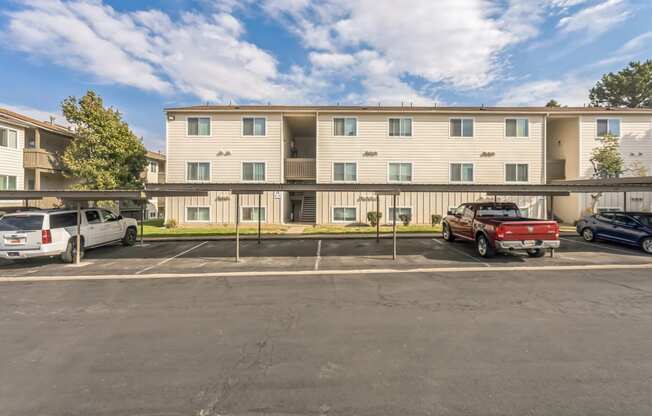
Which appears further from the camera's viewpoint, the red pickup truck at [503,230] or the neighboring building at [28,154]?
the neighboring building at [28,154]

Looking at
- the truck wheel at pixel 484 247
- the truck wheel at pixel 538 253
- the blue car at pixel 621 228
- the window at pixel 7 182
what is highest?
the window at pixel 7 182

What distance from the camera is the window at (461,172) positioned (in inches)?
816

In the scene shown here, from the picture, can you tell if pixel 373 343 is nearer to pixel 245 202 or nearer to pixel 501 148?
pixel 245 202

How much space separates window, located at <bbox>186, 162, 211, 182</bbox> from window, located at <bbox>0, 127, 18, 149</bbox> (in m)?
10.6

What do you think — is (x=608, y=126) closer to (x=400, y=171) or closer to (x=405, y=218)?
(x=400, y=171)

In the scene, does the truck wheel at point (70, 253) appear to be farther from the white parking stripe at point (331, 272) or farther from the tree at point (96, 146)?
the tree at point (96, 146)

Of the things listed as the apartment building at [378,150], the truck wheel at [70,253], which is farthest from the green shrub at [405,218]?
the truck wheel at [70,253]

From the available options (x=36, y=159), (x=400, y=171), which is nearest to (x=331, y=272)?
(x=400, y=171)

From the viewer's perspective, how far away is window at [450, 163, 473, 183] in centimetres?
2072

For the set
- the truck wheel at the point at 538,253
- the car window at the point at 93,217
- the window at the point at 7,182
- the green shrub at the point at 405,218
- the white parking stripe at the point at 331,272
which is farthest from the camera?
the green shrub at the point at 405,218

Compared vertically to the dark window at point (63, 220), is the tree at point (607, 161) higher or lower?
higher

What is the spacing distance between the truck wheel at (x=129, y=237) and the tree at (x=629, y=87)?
201 ft

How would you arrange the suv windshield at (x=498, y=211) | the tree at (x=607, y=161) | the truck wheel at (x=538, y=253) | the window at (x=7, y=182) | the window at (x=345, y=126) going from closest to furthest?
the truck wheel at (x=538, y=253), the suv windshield at (x=498, y=211), the window at (x=7, y=182), the tree at (x=607, y=161), the window at (x=345, y=126)

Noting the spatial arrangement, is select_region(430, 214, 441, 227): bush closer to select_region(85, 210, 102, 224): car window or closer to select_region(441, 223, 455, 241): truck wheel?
select_region(441, 223, 455, 241): truck wheel
